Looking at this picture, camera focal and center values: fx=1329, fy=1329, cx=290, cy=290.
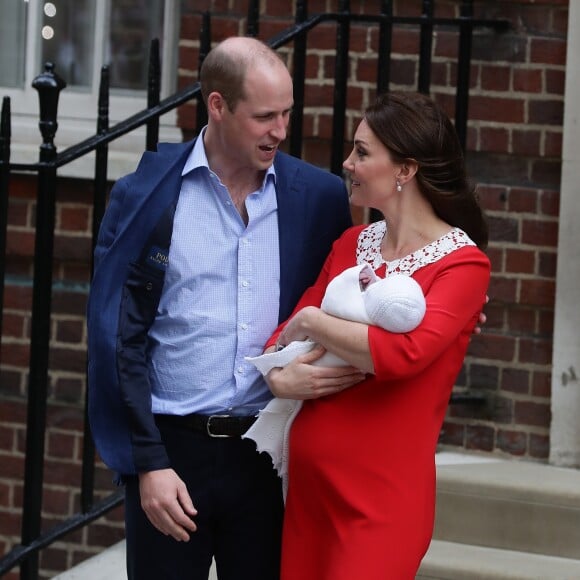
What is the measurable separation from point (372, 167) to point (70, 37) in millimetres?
2931

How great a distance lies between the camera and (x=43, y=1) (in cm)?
541

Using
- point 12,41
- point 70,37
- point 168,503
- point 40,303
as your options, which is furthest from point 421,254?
point 12,41

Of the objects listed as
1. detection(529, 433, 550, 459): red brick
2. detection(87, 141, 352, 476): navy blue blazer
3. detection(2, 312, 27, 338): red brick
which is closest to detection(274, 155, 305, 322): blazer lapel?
detection(87, 141, 352, 476): navy blue blazer

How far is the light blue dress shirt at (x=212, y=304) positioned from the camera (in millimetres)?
2904

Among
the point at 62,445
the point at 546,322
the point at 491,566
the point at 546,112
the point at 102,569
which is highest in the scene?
the point at 546,112

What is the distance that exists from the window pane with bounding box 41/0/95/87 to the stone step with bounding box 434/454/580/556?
233 centimetres

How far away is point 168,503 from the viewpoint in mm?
2773

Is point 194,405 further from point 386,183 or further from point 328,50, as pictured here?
point 328,50

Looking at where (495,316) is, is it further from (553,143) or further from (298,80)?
(298,80)

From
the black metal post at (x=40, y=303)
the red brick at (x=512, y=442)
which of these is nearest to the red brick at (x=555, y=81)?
the red brick at (x=512, y=442)

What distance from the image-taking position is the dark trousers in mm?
2910

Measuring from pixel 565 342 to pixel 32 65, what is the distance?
243 centimetres

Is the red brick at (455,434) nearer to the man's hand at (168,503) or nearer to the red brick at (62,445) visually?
the red brick at (62,445)

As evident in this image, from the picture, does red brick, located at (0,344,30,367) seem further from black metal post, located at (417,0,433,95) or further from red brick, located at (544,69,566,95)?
red brick, located at (544,69,566,95)
